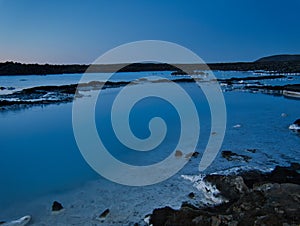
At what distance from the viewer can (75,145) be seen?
7.38m

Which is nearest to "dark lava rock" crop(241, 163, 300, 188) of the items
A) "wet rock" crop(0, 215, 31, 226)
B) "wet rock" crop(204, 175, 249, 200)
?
"wet rock" crop(204, 175, 249, 200)

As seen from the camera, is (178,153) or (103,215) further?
(178,153)

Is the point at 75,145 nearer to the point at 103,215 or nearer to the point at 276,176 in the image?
the point at 103,215

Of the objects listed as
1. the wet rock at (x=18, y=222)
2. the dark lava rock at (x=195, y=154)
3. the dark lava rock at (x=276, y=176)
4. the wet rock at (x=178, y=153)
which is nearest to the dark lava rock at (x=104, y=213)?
the wet rock at (x=18, y=222)

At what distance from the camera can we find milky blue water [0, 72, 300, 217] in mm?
5129

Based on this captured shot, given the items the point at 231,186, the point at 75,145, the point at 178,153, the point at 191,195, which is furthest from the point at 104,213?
the point at 75,145

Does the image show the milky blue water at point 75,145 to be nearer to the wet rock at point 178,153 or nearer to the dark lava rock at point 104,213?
the wet rock at point 178,153

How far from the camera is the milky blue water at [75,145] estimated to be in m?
5.13

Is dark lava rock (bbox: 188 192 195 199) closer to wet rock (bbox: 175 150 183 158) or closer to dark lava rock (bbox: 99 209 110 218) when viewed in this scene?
dark lava rock (bbox: 99 209 110 218)

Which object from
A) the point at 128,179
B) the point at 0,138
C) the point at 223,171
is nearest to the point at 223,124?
the point at 223,171

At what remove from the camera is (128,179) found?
16.3 ft

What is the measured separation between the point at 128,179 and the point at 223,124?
16.9ft

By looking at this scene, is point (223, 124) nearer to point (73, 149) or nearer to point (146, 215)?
point (73, 149)

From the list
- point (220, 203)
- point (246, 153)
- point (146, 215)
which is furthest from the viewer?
point (246, 153)
